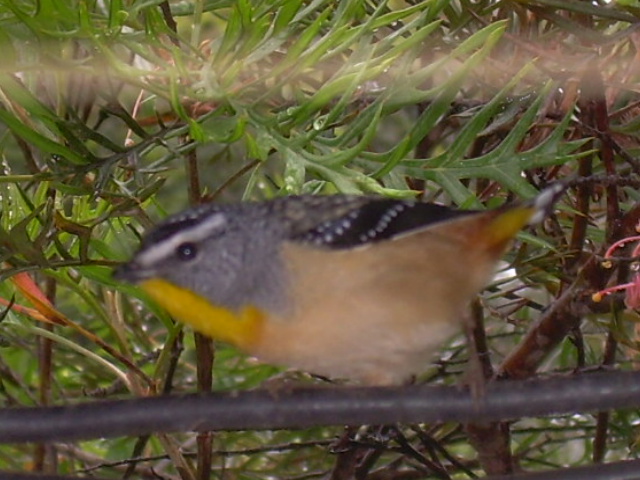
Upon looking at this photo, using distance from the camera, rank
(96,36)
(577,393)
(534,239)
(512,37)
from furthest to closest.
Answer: (512,37), (534,239), (96,36), (577,393)

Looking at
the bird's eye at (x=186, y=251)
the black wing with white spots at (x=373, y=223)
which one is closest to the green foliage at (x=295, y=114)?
the black wing with white spots at (x=373, y=223)

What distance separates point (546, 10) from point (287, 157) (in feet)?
1.95

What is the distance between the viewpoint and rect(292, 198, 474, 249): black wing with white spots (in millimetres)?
1435

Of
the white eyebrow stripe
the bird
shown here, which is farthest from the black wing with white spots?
the white eyebrow stripe

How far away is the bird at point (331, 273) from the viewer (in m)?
1.36

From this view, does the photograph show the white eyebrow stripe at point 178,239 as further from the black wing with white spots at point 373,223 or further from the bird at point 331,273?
the black wing with white spots at point 373,223

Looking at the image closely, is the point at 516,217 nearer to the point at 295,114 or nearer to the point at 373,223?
the point at 373,223

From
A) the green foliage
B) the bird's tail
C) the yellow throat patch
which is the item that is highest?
the green foliage

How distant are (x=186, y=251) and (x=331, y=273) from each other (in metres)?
0.19

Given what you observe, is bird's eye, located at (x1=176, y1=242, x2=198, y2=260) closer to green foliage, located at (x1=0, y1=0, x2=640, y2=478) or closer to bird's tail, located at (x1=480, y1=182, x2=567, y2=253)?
green foliage, located at (x1=0, y1=0, x2=640, y2=478)

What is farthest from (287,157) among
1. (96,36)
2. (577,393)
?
(577,393)

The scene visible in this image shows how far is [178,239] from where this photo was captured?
141 cm

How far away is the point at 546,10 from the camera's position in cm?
183

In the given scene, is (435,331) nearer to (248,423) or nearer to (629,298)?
(629,298)
